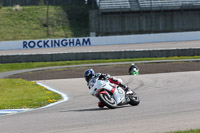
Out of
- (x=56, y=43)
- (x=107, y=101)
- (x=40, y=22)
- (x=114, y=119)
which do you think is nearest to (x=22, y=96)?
(x=107, y=101)

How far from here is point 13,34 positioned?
169 feet

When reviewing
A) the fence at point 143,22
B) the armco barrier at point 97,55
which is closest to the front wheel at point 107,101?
the armco barrier at point 97,55

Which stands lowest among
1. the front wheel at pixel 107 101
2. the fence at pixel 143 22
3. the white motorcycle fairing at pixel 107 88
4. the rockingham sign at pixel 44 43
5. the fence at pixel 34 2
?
the rockingham sign at pixel 44 43

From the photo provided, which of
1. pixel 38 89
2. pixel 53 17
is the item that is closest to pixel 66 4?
pixel 53 17

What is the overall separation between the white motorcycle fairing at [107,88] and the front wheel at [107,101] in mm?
118

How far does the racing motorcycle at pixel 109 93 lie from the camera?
34.3 ft

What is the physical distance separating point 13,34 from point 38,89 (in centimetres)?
3475

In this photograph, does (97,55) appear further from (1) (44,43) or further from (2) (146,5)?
(2) (146,5)

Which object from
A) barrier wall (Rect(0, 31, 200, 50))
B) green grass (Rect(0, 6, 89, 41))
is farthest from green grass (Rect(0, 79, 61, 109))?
green grass (Rect(0, 6, 89, 41))

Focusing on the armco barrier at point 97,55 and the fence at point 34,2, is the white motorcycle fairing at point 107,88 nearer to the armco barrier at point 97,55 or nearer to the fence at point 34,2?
the armco barrier at point 97,55

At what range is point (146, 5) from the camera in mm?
53500

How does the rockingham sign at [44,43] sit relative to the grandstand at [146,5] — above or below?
below

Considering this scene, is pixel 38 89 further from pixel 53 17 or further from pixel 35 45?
pixel 53 17

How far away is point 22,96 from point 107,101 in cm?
624
